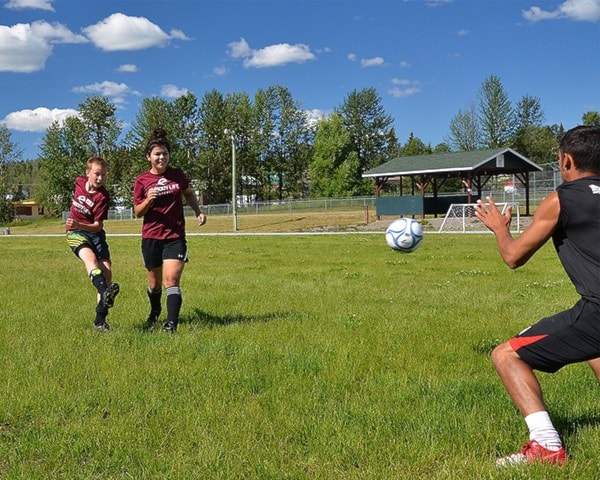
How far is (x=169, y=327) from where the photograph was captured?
7.19 m

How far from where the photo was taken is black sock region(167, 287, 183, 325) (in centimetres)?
725

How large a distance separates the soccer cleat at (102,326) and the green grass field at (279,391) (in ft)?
0.35

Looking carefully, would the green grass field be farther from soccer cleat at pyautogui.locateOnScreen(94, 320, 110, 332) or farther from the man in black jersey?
the man in black jersey

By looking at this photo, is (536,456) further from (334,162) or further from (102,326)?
(334,162)

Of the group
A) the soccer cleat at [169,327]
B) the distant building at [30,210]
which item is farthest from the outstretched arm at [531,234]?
the distant building at [30,210]

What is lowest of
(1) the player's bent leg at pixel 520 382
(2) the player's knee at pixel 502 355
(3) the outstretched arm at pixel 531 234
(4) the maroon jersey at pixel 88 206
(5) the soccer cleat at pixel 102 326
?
(5) the soccer cleat at pixel 102 326

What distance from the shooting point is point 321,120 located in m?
88.6

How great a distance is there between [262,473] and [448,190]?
2937 inches

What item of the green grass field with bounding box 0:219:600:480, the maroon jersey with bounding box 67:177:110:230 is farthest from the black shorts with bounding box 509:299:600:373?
the maroon jersey with bounding box 67:177:110:230

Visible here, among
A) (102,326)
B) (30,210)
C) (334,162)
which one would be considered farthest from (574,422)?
(30,210)

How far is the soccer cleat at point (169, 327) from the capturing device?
7.16m

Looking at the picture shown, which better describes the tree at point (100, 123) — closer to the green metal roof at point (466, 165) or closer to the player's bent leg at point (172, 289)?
the green metal roof at point (466, 165)

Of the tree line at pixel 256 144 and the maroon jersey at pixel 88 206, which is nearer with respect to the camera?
the maroon jersey at pixel 88 206

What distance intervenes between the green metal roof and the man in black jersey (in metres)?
37.1
